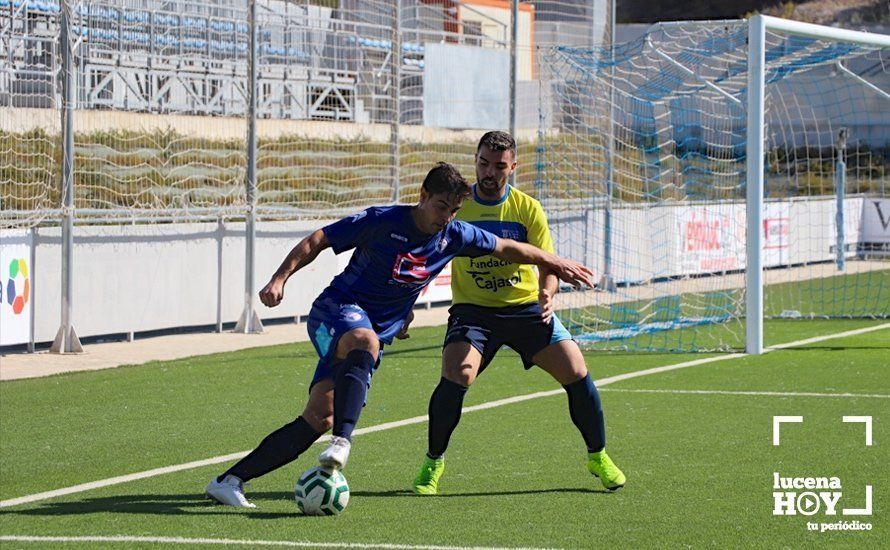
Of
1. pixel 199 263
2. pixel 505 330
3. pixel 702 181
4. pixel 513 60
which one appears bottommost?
pixel 505 330

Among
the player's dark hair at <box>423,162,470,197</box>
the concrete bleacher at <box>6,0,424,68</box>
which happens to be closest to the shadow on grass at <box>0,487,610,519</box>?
the player's dark hair at <box>423,162,470,197</box>

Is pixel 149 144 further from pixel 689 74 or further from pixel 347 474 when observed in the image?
pixel 347 474

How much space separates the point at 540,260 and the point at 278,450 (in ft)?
5.51

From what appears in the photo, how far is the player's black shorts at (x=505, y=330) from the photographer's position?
849 cm

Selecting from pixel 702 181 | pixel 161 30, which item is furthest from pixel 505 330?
pixel 702 181

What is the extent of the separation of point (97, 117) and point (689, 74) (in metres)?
8.18

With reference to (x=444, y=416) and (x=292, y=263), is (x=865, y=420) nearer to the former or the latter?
(x=444, y=416)

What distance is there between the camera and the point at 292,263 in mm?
7379

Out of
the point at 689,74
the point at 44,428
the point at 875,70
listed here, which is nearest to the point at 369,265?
the point at 44,428

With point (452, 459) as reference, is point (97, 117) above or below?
above

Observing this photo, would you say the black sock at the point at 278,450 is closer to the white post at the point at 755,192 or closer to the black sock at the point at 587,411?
the black sock at the point at 587,411

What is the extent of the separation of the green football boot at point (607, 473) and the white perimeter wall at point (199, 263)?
859 cm

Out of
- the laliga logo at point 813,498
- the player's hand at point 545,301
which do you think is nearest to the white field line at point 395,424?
the player's hand at point 545,301

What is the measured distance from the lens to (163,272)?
1728 centimetres
